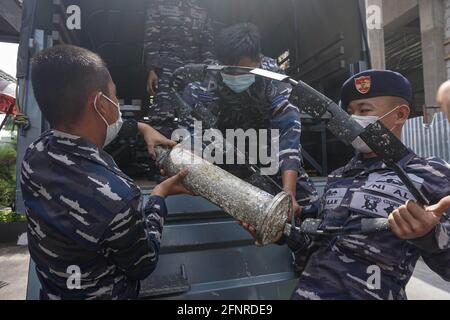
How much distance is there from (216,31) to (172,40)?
1.54 m

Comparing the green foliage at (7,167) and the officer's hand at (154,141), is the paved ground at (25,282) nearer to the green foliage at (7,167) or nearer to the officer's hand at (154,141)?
the officer's hand at (154,141)

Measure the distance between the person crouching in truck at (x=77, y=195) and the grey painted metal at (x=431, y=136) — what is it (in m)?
6.12

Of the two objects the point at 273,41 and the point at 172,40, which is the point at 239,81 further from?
the point at 273,41

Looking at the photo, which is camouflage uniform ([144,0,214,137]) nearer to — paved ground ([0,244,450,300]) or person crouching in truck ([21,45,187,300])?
person crouching in truck ([21,45,187,300])

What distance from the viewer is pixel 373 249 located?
1196 mm

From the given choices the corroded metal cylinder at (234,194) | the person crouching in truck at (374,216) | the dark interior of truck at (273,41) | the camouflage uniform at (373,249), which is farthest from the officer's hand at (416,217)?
the dark interior of truck at (273,41)

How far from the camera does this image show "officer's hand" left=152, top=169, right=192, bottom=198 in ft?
4.43

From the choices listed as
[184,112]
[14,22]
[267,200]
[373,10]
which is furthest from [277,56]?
[14,22]

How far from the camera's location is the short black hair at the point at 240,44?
1874mm

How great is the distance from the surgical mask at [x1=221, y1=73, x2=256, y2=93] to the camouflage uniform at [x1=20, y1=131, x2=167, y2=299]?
3.49 feet

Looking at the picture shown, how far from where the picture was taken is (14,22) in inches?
255

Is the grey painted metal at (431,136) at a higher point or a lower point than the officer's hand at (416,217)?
lower

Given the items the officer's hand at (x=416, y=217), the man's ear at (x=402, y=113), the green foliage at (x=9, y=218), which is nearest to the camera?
the officer's hand at (x=416, y=217)
